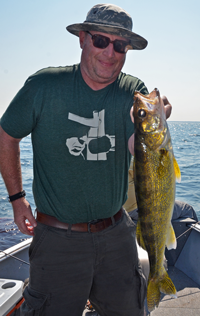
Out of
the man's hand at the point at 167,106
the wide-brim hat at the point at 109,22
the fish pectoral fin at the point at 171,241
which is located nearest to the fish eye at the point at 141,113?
the man's hand at the point at 167,106

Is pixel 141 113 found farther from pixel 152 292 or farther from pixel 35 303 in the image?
pixel 35 303

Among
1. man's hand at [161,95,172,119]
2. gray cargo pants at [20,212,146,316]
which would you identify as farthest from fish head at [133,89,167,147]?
gray cargo pants at [20,212,146,316]

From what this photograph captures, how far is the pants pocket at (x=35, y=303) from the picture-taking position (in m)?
2.62

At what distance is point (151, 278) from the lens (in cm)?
260

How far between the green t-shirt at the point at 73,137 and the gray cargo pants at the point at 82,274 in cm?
24

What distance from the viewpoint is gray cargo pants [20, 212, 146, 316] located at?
106 inches

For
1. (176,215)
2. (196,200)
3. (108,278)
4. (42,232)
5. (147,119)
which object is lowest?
(196,200)

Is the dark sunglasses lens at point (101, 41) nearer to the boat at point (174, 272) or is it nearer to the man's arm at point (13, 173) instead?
the man's arm at point (13, 173)

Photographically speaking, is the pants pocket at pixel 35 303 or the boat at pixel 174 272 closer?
the pants pocket at pixel 35 303

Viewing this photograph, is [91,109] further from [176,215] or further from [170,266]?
[170,266]

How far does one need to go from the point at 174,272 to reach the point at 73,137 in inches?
158

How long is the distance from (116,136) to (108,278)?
1.45 m

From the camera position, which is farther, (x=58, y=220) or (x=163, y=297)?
(x=163, y=297)

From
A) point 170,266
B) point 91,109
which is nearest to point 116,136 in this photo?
point 91,109
